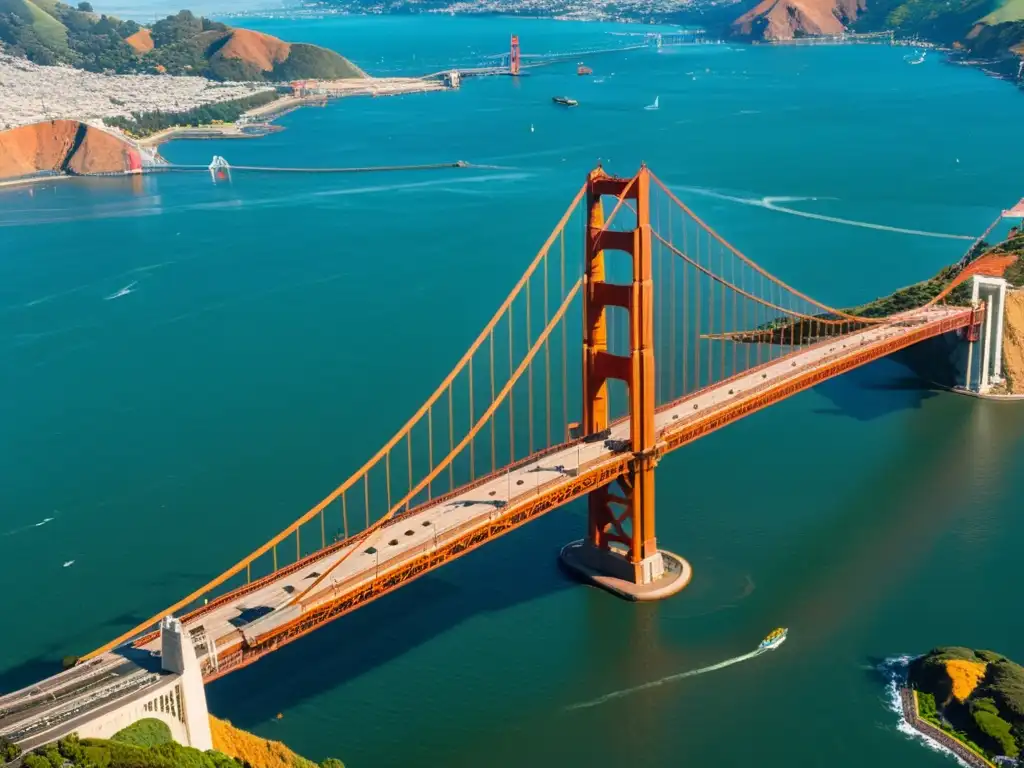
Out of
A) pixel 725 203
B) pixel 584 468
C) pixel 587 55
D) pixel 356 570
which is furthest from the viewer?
pixel 587 55

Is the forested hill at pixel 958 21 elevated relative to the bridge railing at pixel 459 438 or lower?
elevated

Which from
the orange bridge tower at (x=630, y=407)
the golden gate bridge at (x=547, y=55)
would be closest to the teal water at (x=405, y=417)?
the orange bridge tower at (x=630, y=407)

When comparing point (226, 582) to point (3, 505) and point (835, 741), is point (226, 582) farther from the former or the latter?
point (835, 741)

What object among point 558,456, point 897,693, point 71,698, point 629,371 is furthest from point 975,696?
point 71,698

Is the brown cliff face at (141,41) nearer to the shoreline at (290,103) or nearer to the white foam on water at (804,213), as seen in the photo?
the shoreline at (290,103)

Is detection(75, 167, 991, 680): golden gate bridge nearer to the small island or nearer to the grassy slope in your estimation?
the small island

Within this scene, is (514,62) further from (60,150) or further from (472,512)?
(472,512)

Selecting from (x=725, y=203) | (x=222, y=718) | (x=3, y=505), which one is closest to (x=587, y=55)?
(x=725, y=203)
